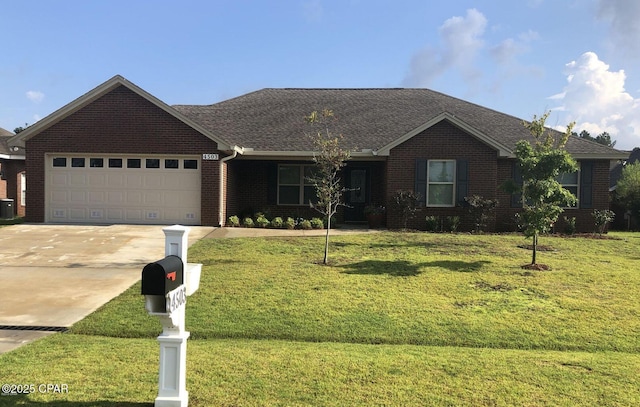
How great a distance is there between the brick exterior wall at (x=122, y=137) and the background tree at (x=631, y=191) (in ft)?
56.9

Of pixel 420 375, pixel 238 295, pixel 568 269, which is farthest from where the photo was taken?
pixel 568 269

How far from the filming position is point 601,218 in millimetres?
16328

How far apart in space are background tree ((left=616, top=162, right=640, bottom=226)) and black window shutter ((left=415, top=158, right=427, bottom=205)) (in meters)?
10.4

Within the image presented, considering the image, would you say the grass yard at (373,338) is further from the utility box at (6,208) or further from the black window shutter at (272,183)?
the utility box at (6,208)

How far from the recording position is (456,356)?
515cm

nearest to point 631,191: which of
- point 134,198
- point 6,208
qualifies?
point 134,198

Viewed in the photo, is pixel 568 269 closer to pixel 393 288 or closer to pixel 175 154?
pixel 393 288

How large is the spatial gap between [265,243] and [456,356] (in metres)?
7.74

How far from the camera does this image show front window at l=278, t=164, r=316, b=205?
18625mm

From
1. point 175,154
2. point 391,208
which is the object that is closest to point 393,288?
point 391,208

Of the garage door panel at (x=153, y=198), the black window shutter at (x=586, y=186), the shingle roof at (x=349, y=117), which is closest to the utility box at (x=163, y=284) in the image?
the shingle roof at (x=349, y=117)

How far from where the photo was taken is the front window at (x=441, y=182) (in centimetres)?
1628

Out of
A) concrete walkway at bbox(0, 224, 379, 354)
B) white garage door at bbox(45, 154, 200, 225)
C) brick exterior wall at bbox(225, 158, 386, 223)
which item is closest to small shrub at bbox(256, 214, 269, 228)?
concrete walkway at bbox(0, 224, 379, 354)

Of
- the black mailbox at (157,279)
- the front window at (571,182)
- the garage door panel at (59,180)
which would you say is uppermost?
the front window at (571,182)
